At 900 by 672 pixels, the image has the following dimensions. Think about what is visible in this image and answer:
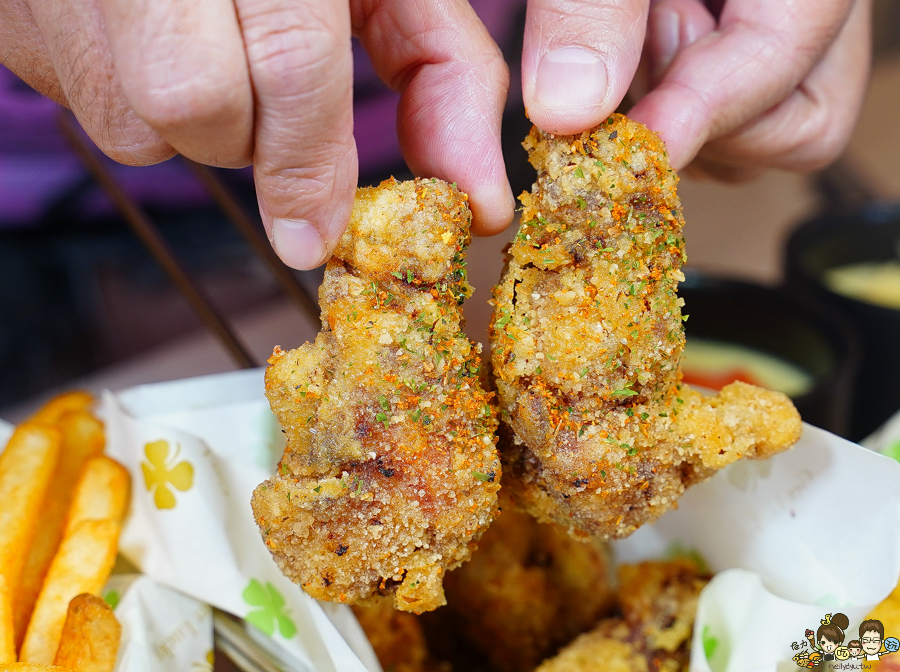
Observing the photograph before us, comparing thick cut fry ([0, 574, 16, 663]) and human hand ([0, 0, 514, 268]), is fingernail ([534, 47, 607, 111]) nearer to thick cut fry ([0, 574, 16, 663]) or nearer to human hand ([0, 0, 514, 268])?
human hand ([0, 0, 514, 268])

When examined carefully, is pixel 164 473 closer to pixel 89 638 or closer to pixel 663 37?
pixel 89 638

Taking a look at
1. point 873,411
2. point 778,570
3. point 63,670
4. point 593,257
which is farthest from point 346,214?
point 873,411

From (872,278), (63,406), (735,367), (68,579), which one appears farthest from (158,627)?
(872,278)

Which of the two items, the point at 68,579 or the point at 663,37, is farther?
the point at 663,37

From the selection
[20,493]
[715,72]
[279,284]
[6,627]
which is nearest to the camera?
[6,627]

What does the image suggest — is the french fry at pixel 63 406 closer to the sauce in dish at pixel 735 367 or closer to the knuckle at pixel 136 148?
the knuckle at pixel 136 148

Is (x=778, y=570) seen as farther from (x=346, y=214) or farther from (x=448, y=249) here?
(x=346, y=214)

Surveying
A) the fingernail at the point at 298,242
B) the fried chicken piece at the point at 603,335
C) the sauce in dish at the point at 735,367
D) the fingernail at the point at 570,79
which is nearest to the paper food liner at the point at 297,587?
the fried chicken piece at the point at 603,335
